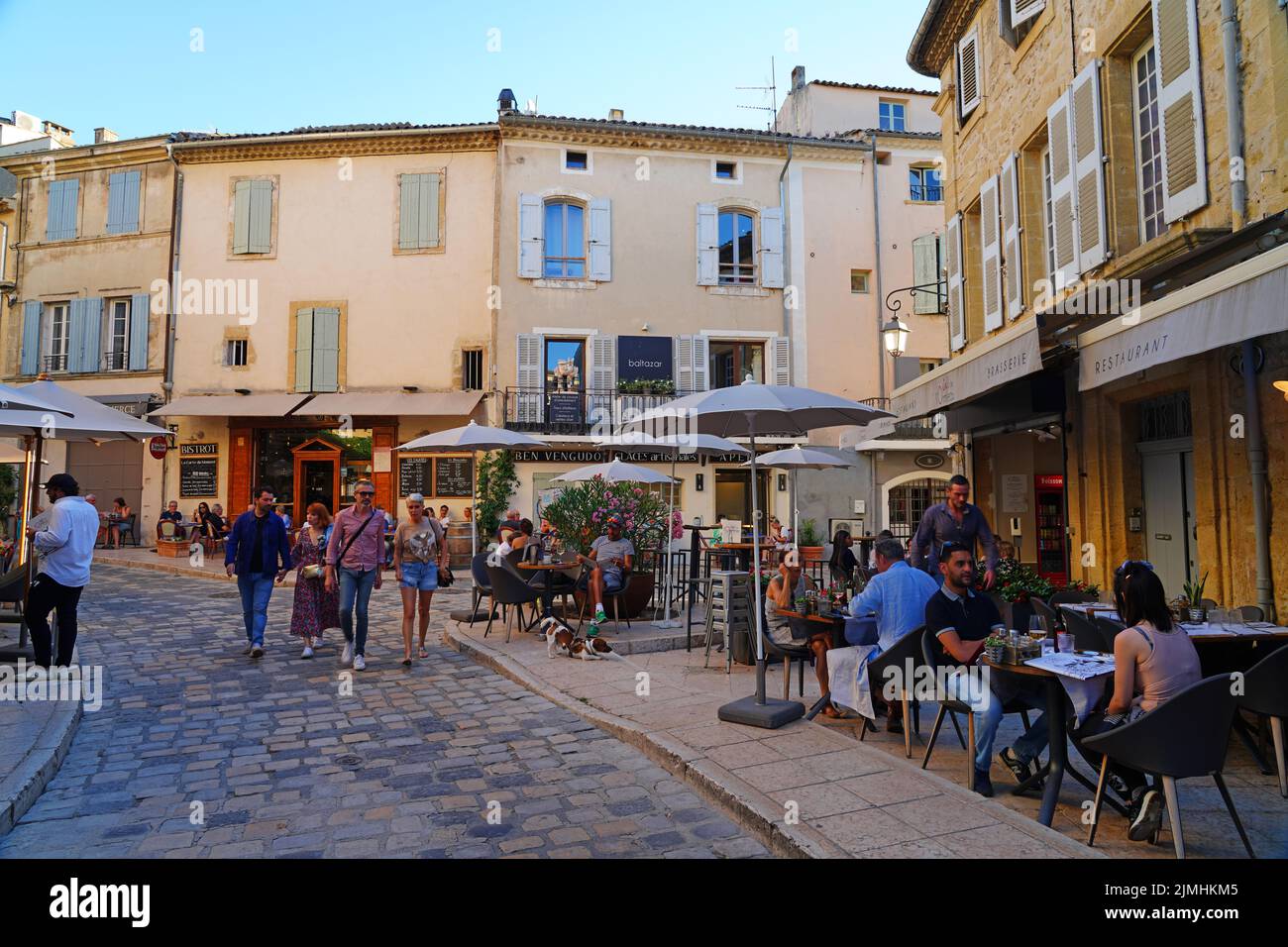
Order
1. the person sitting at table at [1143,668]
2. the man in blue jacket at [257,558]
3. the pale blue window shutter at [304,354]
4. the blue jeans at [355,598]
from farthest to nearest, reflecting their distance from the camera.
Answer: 1. the pale blue window shutter at [304,354]
2. the man in blue jacket at [257,558]
3. the blue jeans at [355,598]
4. the person sitting at table at [1143,668]

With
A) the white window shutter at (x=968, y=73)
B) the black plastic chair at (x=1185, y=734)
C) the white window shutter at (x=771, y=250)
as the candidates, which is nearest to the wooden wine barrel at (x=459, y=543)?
the white window shutter at (x=771, y=250)

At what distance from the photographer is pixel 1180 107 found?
6.68 m

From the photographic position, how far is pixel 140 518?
20078mm

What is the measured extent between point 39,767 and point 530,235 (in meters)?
17.5

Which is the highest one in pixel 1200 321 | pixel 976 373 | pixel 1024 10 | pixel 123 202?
pixel 123 202

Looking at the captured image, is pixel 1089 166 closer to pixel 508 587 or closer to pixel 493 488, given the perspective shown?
pixel 508 587

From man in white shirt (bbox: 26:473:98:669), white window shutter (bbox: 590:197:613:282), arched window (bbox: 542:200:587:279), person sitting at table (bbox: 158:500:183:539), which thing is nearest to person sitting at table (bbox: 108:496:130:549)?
person sitting at table (bbox: 158:500:183:539)

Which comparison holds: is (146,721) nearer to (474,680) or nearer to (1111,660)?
(474,680)

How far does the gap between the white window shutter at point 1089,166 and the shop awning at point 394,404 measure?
44.8 feet

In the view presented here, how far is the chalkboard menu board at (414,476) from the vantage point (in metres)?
19.5

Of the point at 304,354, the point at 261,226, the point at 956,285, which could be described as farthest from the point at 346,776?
the point at 261,226

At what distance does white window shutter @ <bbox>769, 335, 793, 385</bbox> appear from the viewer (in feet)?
68.4

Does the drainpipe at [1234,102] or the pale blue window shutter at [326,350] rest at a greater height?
the pale blue window shutter at [326,350]

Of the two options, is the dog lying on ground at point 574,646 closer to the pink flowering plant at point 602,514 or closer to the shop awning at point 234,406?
the pink flowering plant at point 602,514
